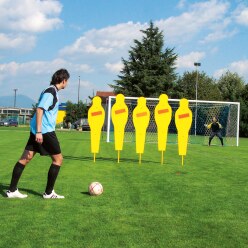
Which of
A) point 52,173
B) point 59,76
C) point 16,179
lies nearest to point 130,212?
point 52,173

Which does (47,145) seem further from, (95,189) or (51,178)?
(95,189)

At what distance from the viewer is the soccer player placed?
661 cm

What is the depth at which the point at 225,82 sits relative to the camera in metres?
79.4

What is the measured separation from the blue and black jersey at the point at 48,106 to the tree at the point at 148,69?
159ft

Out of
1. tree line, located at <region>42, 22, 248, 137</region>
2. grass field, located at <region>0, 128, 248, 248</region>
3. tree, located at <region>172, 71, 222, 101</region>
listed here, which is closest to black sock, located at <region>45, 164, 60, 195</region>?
grass field, located at <region>0, 128, 248, 248</region>

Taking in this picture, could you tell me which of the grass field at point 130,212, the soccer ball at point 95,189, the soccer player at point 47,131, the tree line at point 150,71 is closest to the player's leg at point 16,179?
the soccer player at point 47,131

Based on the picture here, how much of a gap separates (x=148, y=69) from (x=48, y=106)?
50473 mm

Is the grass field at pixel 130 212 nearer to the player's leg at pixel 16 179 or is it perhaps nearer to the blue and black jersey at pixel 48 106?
the player's leg at pixel 16 179

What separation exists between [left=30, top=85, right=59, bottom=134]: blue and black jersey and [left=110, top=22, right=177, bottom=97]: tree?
48410mm

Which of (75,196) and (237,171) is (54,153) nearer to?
(75,196)

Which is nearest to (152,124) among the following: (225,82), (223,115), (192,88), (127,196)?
(223,115)

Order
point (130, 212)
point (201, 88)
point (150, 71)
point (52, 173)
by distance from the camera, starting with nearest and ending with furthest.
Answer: point (130, 212) < point (52, 173) < point (150, 71) < point (201, 88)

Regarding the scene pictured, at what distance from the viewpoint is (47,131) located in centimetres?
667

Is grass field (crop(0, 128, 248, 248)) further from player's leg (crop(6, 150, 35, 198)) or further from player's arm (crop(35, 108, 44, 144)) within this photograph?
player's arm (crop(35, 108, 44, 144))
